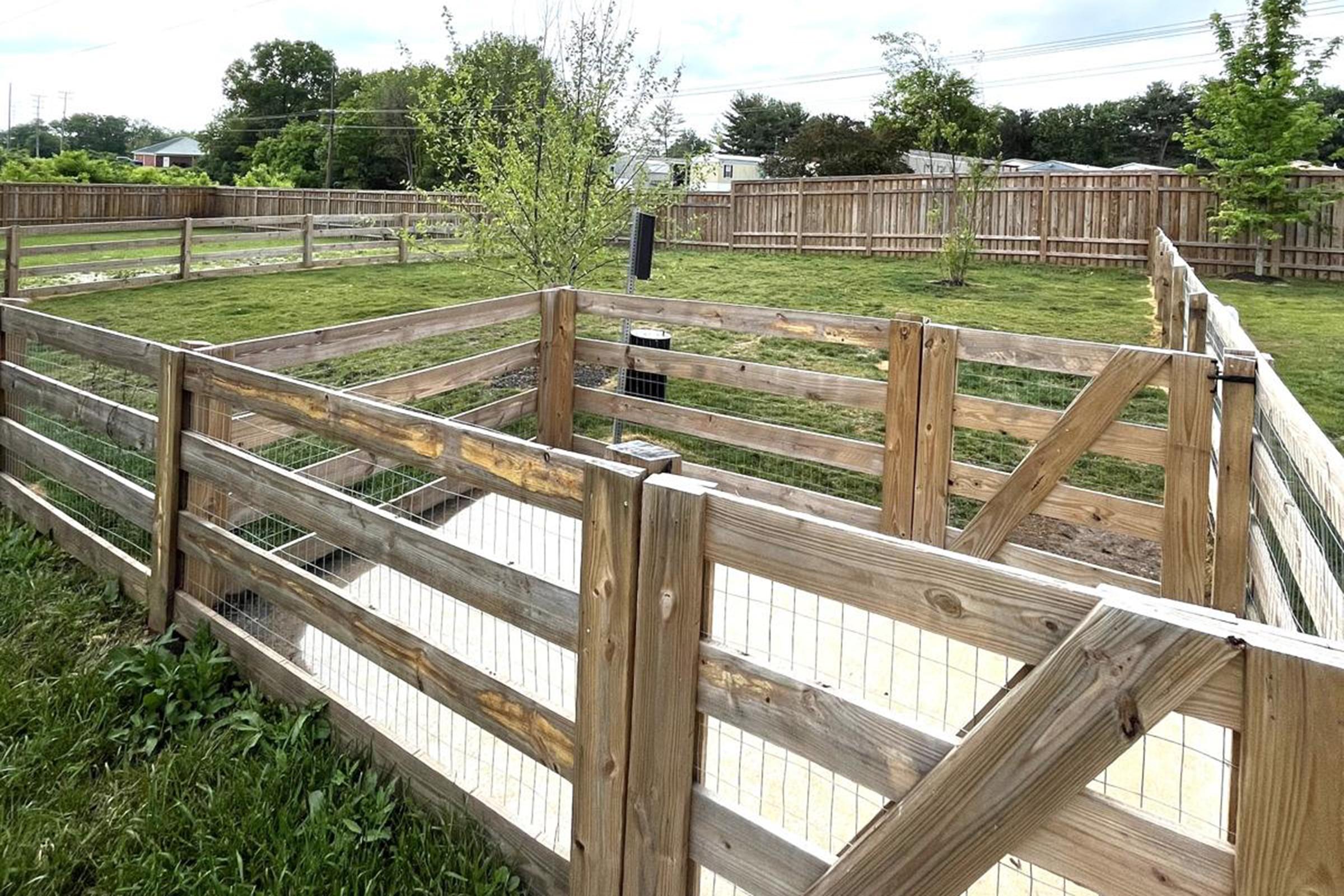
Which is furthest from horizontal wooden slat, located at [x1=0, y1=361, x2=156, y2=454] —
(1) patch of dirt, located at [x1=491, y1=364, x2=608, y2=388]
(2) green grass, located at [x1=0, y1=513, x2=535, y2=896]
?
(1) patch of dirt, located at [x1=491, y1=364, x2=608, y2=388]

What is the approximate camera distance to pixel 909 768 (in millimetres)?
1652

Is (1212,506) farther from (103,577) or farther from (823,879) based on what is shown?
(103,577)

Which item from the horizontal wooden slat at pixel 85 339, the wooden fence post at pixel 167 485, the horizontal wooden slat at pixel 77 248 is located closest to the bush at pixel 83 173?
the horizontal wooden slat at pixel 77 248

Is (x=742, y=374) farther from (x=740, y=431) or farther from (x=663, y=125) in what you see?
(x=663, y=125)

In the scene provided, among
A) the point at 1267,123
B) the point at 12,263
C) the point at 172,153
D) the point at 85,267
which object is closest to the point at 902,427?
the point at 12,263

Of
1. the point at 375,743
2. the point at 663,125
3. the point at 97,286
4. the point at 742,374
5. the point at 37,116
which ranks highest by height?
the point at 37,116

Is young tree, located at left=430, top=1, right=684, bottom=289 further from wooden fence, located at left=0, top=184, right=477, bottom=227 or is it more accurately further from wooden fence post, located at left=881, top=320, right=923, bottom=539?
wooden fence, located at left=0, top=184, right=477, bottom=227

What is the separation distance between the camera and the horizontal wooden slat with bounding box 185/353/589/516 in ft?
7.80

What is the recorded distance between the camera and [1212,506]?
4258mm

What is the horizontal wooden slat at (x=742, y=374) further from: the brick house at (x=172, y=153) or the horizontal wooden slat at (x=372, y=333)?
the brick house at (x=172, y=153)

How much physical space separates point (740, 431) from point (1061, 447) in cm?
198

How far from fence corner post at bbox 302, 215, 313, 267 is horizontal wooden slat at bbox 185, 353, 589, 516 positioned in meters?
15.1

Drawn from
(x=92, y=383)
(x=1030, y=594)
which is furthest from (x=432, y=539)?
(x=92, y=383)

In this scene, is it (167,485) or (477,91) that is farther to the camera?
(477,91)
